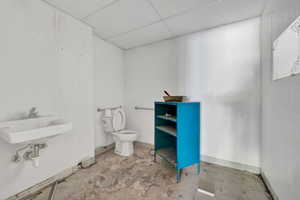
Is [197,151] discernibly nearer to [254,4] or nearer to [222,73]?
[222,73]

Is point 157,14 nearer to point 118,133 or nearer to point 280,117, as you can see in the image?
point 280,117

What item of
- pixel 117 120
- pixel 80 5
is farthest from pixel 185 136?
pixel 80 5

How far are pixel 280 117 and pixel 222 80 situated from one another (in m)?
0.93

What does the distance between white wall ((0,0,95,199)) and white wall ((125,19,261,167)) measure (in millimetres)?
1490

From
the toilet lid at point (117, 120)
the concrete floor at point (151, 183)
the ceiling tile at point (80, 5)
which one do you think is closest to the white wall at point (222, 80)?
the concrete floor at point (151, 183)

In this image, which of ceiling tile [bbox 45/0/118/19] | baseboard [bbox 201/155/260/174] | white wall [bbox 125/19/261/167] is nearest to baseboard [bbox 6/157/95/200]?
white wall [bbox 125/19/261/167]

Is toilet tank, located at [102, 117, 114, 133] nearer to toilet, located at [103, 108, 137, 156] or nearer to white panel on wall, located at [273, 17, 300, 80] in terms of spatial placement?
toilet, located at [103, 108, 137, 156]

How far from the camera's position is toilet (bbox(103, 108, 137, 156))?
2305 mm

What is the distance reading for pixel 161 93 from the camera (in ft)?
8.44

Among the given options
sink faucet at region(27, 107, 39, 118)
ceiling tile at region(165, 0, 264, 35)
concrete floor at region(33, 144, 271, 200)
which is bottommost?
concrete floor at region(33, 144, 271, 200)

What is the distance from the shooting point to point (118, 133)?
2373mm

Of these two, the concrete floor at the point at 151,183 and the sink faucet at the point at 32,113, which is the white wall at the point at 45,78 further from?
the concrete floor at the point at 151,183

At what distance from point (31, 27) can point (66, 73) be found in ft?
2.01

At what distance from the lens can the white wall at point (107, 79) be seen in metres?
2.43
